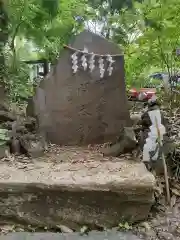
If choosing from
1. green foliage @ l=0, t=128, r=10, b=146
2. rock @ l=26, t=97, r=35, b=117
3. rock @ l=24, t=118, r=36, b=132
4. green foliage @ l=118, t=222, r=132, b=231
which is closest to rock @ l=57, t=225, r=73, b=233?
green foliage @ l=118, t=222, r=132, b=231

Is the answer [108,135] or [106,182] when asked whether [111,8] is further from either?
[106,182]

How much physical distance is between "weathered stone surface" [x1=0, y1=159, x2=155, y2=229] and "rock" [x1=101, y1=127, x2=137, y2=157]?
478 millimetres

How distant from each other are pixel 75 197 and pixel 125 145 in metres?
0.83

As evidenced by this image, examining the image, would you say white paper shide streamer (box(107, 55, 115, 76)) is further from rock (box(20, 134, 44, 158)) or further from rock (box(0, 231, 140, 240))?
rock (box(0, 231, 140, 240))

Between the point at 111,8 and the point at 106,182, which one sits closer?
the point at 106,182

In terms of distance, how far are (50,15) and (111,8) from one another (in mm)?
3924

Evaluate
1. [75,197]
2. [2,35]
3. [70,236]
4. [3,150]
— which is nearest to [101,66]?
[3,150]

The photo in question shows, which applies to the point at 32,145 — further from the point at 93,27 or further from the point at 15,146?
the point at 93,27

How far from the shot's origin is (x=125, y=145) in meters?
3.08

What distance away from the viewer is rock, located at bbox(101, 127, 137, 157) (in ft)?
10.0

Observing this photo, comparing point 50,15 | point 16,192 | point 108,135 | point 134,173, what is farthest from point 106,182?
point 50,15

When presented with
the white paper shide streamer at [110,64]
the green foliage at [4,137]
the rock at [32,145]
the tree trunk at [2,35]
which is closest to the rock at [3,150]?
the green foliage at [4,137]

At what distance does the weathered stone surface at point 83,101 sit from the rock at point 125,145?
35 cm

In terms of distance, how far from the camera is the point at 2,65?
5.08m
